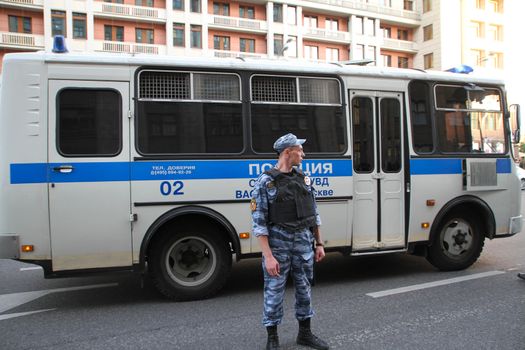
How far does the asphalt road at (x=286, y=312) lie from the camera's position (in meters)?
4.20

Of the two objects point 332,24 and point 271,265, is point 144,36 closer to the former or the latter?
point 332,24

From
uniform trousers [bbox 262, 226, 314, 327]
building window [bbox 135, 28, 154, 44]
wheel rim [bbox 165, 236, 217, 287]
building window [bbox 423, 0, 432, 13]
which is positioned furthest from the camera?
building window [bbox 423, 0, 432, 13]

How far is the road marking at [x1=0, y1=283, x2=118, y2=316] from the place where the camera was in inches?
217

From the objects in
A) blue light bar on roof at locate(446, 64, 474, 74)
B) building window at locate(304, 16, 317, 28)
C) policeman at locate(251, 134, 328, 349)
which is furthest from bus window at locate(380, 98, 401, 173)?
building window at locate(304, 16, 317, 28)

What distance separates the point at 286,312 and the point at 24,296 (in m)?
3.42

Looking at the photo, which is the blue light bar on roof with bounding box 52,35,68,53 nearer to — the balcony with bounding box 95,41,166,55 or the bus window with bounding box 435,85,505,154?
the bus window with bounding box 435,85,505,154

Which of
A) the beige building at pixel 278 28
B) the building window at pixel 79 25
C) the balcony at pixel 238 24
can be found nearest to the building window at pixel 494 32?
the beige building at pixel 278 28

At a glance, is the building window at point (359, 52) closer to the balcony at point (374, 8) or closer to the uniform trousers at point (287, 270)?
the balcony at point (374, 8)

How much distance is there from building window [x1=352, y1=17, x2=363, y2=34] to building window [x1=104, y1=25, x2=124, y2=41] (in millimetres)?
22009

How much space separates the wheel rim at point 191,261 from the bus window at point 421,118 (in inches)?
127

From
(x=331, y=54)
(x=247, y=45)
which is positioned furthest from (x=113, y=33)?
(x=331, y=54)

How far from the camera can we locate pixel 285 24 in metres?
41.3

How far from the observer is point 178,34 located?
122 ft

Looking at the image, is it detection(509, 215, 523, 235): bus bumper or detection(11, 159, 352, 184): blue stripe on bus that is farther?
detection(509, 215, 523, 235): bus bumper
